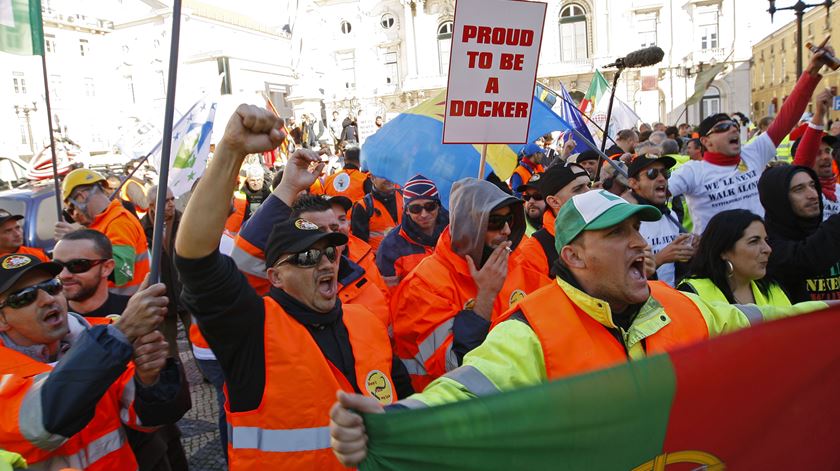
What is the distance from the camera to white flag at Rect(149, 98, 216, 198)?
16.1ft

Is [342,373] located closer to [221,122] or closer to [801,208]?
[801,208]

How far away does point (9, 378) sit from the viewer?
224cm

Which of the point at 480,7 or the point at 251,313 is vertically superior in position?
the point at 480,7

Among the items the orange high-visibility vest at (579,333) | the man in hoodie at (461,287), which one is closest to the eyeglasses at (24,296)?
the man in hoodie at (461,287)

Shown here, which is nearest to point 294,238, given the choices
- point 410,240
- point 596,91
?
point 410,240

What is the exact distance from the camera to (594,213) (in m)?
2.26

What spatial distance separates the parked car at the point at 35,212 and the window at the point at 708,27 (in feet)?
154

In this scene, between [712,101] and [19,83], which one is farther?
[19,83]

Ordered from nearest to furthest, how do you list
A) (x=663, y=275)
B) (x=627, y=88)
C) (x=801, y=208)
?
(x=801, y=208) < (x=663, y=275) < (x=627, y=88)

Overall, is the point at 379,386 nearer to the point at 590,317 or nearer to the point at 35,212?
the point at 590,317

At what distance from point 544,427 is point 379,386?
1038 millimetres

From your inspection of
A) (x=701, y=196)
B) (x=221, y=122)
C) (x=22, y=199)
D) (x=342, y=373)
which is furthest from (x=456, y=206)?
(x=221, y=122)

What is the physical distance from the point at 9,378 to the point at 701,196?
4.68 m

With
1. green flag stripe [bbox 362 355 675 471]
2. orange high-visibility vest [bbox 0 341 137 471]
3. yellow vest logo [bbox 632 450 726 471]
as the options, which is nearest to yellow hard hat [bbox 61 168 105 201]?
orange high-visibility vest [bbox 0 341 137 471]
